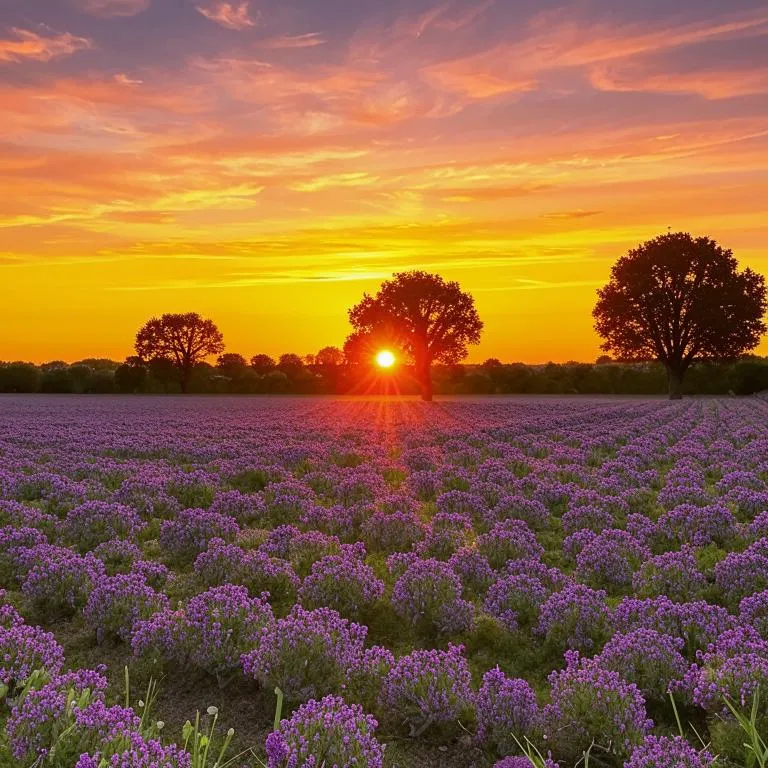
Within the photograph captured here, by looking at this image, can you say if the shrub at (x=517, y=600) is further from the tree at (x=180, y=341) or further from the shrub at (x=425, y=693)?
the tree at (x=180, y=341)

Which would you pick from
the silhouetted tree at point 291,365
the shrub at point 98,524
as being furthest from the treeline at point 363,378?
the shrub at point 98,524

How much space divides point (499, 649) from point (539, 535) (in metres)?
4.22

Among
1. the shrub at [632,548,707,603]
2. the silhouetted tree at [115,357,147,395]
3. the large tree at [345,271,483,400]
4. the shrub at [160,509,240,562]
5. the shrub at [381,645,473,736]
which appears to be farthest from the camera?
the silhouetted tree at [115,357,147,395]

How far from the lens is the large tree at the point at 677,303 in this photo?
63.5 m

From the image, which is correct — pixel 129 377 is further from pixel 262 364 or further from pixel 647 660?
pixel 647 660

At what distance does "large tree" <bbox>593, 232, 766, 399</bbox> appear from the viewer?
63.5m

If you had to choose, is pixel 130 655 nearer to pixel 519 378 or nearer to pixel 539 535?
pixel 539 535

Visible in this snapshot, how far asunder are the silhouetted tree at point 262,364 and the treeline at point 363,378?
20 cm

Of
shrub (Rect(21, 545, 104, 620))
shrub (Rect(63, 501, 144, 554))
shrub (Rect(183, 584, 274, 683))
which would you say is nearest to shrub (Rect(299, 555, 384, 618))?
shrub (Rect(183, 584, 274, 683))

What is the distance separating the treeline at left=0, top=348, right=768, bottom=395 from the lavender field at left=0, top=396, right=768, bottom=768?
64925 mm

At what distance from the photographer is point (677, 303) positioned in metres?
64.6

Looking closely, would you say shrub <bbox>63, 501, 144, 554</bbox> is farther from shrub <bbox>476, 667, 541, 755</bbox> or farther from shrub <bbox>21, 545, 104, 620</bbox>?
shrub <bbox>476, 667, 541, 755</bbox>

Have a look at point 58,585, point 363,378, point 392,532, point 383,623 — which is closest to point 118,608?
point 58,585

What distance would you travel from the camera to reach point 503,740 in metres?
5.02
